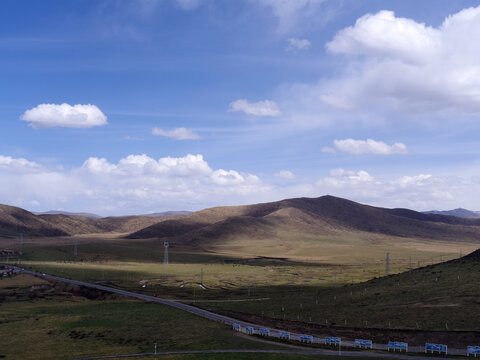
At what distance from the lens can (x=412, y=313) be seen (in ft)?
261

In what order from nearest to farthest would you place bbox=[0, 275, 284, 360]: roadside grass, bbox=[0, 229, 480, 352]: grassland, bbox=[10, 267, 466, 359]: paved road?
bbox=[10, 267, 466, 359]: paved road → bbox=[0, 275, 284, 360]: roadside grass → bbox=[0, 229, 480, 352]: grassland

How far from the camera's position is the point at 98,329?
81.5 m

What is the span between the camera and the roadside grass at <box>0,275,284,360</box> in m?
67.2

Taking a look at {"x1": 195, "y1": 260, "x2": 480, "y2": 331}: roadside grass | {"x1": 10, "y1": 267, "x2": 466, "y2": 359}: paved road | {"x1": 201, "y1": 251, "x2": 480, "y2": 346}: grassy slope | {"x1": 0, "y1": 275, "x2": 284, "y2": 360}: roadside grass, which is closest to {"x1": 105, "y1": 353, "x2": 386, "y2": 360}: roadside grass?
{"x1": 0, "y1": 275, "x2": 284, "y2": 360}: roadside grass

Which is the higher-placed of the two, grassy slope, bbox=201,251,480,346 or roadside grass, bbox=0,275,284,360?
grassy slope, bbox=201,251,480,346

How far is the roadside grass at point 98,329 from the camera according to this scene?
6725 centimetres

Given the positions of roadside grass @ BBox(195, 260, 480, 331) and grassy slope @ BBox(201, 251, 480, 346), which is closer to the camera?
grassy slope @ BBox(201, 251, 480, 346)

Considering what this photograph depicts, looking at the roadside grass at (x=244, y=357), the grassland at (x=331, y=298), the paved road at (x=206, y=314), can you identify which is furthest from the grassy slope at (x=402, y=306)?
the roadside grass at (x=244, y=357)

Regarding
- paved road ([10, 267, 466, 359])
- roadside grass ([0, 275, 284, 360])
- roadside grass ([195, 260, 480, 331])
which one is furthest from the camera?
roadside grass ([195, 260, 480, 331])

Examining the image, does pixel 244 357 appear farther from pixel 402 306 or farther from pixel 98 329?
pixel 402 306

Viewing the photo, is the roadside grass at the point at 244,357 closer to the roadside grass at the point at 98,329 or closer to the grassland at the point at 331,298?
the roadside grass at the point at 98,329

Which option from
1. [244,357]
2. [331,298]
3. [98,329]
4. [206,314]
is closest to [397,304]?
[331,298]

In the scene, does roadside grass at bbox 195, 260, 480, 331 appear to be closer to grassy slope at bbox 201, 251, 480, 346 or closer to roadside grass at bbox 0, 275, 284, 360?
grassy slope at bbox 201, 251, 480, 346

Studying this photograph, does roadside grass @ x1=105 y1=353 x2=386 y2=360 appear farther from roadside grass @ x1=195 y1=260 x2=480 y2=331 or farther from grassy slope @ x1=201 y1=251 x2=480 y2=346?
roadside grass @ x1=195 y1=260 x2=480 y2=331
